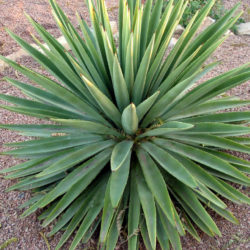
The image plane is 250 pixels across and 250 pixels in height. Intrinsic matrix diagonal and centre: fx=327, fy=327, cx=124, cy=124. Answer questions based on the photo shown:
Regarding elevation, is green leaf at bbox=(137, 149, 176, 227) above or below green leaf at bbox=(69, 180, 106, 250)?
above

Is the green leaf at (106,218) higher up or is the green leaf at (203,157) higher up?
the green leaf at (203,157)

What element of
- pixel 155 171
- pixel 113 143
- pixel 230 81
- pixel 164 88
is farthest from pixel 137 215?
pixel 230 81

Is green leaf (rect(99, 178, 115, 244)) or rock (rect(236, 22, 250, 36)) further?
rock (rect(236, 22, 250, 36))

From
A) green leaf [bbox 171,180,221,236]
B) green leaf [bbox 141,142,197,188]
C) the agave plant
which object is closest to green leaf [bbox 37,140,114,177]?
the agave plant

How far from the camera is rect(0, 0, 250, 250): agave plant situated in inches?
72.9

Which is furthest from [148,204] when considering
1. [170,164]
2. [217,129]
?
[217,129]

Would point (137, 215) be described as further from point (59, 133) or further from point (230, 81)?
point (230, 81)

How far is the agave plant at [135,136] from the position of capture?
185 centimetres

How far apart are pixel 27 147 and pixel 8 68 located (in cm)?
200

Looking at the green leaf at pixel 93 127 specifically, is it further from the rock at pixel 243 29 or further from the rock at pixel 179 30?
the rock at pixel 243 29

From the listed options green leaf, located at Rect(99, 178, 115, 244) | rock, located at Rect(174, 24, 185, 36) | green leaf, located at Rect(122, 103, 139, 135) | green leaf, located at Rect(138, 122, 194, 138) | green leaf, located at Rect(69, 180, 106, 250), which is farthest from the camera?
rock, located at Rect(174, 24, 185, 36)

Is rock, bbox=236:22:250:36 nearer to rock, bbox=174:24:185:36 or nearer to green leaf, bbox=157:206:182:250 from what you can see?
rock, bbox=174:24:185:36

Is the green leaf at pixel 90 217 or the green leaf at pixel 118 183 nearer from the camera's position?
the green leaf at pixel 118 183

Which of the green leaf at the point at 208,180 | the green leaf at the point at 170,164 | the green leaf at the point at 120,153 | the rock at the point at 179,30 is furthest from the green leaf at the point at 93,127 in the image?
the rock at the point at 179,30
